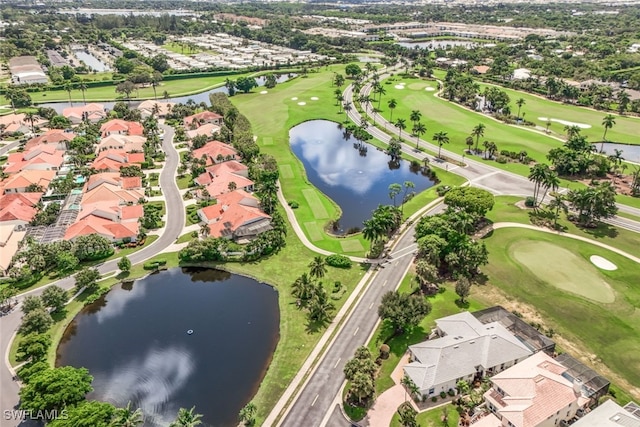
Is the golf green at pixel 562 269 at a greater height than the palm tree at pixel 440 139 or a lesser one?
lesser

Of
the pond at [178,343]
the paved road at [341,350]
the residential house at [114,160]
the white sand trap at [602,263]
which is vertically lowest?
the pond at [178,343]

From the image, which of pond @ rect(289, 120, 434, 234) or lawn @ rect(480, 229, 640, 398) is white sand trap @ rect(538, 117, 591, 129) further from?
lawn @ rect(480, 229, 640, 398)

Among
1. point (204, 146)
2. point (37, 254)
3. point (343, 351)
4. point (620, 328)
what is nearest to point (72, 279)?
point (37, 254)

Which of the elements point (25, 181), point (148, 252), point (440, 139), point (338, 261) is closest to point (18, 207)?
point (25, 181)

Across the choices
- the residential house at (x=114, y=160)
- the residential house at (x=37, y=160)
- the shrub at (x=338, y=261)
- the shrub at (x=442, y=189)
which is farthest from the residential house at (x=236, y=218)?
the residential house at (x=37, y=160)

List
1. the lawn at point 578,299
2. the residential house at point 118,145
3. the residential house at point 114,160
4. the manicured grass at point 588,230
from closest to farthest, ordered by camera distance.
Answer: the lawn at point 578,299 → the manicured grass at point 588,230 → the residential house at point 114,160 → the residential house at point 118,145

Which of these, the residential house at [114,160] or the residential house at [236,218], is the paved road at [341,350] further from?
the residential house at [114,160]

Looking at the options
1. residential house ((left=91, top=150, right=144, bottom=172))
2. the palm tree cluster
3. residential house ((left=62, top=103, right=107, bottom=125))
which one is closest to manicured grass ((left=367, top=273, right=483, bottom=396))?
the palm tree cluster

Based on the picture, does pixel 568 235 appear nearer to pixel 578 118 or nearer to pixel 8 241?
pixel 578 118
